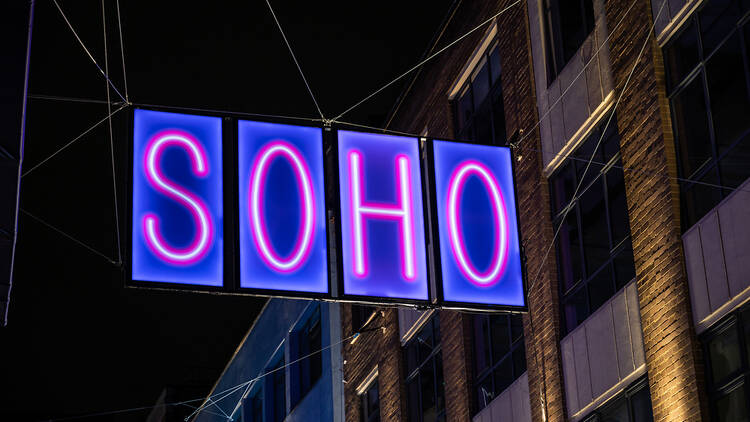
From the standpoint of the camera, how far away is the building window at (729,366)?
14.5 metres

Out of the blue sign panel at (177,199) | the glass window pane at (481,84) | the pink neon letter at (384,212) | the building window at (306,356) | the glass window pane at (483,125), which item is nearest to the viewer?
the blue sign panel at (177,199)

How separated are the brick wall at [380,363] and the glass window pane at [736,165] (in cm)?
1359

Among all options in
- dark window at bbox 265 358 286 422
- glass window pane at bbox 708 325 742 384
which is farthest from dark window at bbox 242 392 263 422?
glass window pane at bbox 708 325 742 384

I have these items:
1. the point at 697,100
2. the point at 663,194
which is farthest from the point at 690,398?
the point at 697,100

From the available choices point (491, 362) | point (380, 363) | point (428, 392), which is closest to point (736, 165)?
point (491, 362)

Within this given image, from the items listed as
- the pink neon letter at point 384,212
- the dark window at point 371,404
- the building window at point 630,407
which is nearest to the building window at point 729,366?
the building window at point 630,407

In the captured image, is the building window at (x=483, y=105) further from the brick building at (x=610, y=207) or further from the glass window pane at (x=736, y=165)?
the glass window pane at (x=736, y=165)

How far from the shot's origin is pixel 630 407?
56.4 ft

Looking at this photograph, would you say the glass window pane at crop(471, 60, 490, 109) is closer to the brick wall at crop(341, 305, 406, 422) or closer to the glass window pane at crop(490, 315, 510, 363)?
the glass window pane at crop(490, 315, 510, 363)

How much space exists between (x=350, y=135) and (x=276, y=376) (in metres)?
25.4

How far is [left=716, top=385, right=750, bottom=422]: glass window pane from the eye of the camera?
47.5ft

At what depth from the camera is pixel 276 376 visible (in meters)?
40.2

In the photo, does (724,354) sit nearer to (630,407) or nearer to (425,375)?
(630,407)

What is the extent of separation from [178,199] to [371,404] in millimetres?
17167
